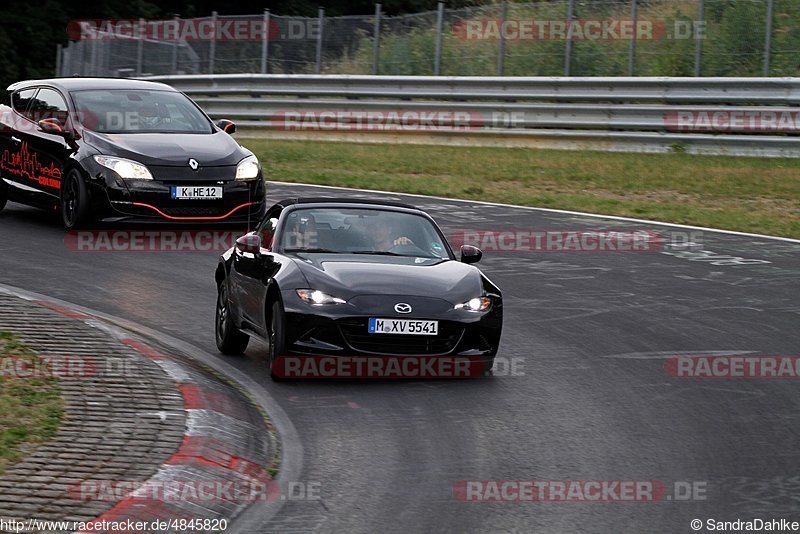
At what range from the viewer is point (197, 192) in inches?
630

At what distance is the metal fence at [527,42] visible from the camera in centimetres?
2436

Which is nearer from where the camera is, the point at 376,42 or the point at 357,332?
the point at 357,332

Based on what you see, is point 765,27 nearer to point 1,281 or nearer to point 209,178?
point 209,178

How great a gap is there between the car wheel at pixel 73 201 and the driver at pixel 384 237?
6003mm

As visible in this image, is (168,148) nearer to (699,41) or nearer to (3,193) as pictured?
(3,193)

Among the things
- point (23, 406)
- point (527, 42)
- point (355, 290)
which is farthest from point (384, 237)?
point (527, 42)

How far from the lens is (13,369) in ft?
29.8

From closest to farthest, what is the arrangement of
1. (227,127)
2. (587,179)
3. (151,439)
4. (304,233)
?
(151,439) → (304,233) → (227,127) → (587,179)

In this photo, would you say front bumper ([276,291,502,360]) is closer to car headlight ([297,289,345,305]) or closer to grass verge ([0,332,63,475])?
car headlight ([297,289,345,305])

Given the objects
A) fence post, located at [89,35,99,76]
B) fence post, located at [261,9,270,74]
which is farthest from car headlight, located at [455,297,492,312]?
fence post, located at [89,35,99,76]

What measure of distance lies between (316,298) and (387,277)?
58cm

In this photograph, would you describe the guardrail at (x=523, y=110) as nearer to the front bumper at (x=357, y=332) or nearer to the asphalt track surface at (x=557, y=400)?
the asphalt track surface at (x=557, y=400)

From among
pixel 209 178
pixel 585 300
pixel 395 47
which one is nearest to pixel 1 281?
pixel 209 178

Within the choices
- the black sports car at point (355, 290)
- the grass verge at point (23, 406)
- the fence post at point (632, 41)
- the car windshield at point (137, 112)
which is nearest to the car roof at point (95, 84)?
the car windshield at point (137, 112)
